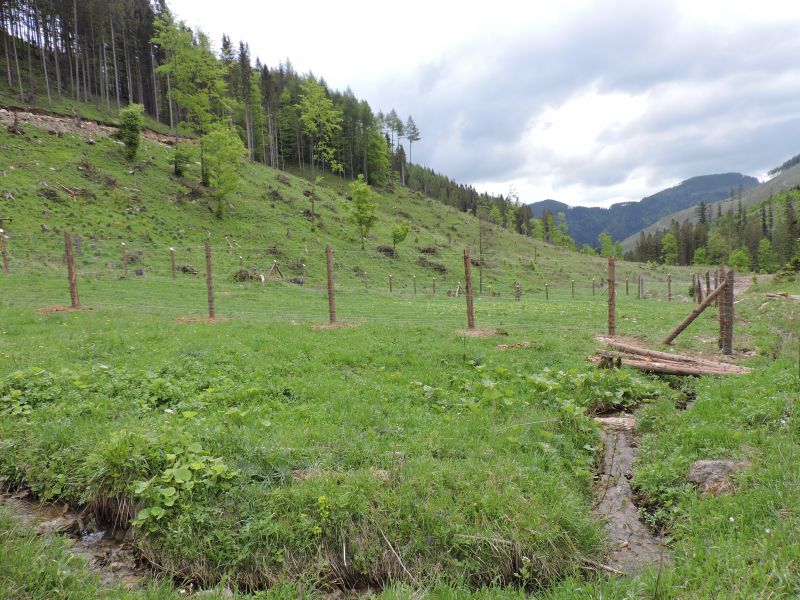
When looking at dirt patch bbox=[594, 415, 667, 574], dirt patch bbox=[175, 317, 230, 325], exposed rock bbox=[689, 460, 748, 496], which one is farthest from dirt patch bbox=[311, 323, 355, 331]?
exposed rock bbox=[689, 460, 748, 496]

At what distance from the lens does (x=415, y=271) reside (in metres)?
47.0

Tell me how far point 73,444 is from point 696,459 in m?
8.32

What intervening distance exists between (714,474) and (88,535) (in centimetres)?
739

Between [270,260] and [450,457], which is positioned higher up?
[270,260]

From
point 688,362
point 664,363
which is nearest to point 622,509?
point 664,363

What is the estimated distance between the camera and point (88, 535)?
14.8 feet

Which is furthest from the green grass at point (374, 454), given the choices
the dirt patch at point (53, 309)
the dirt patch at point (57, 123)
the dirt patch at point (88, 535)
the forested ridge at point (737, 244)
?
the forested ridge at point (737, 244)

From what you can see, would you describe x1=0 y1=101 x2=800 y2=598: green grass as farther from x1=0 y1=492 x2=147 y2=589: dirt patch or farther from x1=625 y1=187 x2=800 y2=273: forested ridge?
x1=625 y1=187 x2=800 y2=273: forested ridge

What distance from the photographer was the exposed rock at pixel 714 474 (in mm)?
4832

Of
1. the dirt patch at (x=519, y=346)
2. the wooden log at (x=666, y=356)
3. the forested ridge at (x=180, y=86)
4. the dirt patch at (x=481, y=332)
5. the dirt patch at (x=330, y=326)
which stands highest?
the forested ridge at (x=180, y=86)

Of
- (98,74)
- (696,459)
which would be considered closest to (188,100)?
(98,74)

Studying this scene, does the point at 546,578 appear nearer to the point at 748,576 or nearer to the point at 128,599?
A: the point at 748,576

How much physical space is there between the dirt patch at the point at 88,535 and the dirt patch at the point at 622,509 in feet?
16.3

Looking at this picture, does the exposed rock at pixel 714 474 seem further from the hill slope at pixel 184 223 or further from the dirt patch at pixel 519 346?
the hill slope at pixel 184 223
